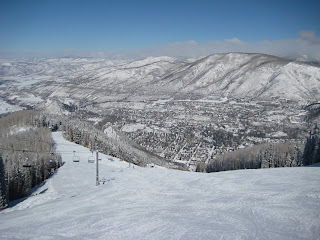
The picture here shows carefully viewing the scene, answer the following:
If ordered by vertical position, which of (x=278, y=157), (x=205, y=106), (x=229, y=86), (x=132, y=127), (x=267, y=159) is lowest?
(x=132, y=127)

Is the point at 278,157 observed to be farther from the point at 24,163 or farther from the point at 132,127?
the point at 132,127

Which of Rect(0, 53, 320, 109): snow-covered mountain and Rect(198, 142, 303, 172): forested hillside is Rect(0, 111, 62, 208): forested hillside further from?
Rect(0, 53, 320, 109): snow-covered mountain

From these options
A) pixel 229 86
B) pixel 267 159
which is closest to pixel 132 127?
pixel 267 159

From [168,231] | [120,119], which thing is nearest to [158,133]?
[120,119]

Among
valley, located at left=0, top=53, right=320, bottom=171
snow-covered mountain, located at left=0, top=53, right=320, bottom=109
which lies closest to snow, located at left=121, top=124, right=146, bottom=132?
valley, located at left=0, top=53, right=320, bottom=171

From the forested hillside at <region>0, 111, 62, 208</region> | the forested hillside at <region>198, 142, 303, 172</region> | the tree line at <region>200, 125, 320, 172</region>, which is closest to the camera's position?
the forested hillside at <region>0, 111, 62, 208</region>

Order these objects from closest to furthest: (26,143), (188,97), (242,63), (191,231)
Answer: (191,231)
(26,143)
(188,97)
(242,63)

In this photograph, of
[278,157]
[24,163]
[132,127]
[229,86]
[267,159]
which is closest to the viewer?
[24,163]

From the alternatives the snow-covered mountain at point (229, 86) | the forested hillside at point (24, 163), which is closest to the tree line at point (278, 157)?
the forested hillside at point (24, 163)

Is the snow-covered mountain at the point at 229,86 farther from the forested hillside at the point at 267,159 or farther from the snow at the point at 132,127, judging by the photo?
the forested hillside at the point at 267,159

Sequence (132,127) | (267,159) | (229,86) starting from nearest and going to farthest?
1. (267,159)
2. (132,127)
3. (229,86)

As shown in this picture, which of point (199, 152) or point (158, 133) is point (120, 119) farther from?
point (199, 152)
